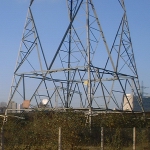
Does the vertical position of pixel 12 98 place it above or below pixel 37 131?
above

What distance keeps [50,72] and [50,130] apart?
10601mm

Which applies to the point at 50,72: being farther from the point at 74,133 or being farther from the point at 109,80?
the point at 74,133

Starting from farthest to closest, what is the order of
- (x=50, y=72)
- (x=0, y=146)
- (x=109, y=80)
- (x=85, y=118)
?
(x=109, y=80) → (x=50, y=72) → (x=85, y=118) → (x=0, y=146)

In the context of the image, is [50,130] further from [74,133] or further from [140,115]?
[140,115]

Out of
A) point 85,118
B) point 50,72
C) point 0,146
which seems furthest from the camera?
point 50,72

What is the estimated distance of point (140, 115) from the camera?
28703 millimetres

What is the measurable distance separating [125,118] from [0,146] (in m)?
14.2

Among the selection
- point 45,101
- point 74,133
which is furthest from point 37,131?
point 45,101

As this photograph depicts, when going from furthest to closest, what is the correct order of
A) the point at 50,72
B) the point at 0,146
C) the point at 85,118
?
the point at 50,72 → the point at 85,118 → the point at 0,146

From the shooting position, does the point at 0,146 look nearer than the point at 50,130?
Yes

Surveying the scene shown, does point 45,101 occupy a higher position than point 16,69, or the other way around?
point 16,69

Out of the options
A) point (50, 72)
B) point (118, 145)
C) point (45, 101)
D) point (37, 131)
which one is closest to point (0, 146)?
point (37, 131)

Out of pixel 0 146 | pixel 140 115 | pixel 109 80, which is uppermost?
pixel 109 80

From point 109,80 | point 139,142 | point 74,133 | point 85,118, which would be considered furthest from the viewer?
point 109,80
